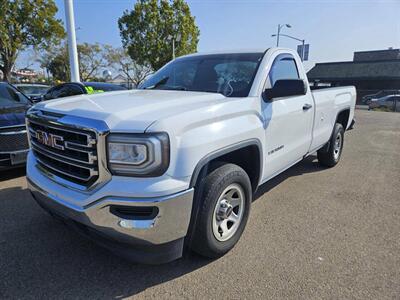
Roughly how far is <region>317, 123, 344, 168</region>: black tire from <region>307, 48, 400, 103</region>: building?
31.2m

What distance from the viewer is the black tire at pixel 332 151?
531 centimetres

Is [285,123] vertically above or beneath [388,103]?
above

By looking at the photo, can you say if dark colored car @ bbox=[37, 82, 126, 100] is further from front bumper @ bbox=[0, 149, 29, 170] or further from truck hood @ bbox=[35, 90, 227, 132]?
truck hood @ bbox=[35, 90, 227, 132]

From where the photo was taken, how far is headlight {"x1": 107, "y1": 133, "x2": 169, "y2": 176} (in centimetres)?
196

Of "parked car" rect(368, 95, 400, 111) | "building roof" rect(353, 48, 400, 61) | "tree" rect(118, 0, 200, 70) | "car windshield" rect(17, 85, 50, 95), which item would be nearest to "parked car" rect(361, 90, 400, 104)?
"parked car" rect(368, 95, 400, 111)

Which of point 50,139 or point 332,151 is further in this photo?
point 332,151

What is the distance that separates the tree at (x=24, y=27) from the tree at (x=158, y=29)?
8.31 meters

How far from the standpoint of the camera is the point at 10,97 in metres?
5.83

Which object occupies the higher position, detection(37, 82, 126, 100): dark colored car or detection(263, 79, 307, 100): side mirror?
detection(263, 79, 307, 100): side mirror

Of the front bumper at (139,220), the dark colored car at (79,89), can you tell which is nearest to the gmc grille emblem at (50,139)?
the front bumper at (139,220)

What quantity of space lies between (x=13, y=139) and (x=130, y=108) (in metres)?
3.31

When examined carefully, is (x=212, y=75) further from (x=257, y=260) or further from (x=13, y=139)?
(x=13, y=139)

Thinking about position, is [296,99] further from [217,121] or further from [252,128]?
[217,121]

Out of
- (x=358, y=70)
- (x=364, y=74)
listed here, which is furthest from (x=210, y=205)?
(x=358, y=70)
